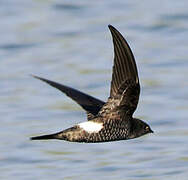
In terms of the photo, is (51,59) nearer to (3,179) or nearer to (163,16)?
(163,16)

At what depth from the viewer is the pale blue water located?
9.97m

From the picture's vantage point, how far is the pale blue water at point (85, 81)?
997 centimetres

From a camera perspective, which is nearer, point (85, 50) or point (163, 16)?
point (85, 50)

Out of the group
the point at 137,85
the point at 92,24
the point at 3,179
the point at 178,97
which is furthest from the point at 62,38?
the point at 137,85

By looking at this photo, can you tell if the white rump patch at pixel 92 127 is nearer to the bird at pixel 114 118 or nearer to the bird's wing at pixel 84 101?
the bird at pixel 114 118

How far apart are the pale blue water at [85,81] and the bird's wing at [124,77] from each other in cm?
269

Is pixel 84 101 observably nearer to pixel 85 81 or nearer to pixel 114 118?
pixel 114 118

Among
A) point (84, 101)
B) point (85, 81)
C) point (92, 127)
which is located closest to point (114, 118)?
point (92, 127)

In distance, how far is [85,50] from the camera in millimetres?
14156

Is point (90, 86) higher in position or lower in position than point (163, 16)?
lower

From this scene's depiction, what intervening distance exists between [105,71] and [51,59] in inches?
46.0

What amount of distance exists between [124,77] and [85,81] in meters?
6.21

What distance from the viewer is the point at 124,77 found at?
6609 millimetres

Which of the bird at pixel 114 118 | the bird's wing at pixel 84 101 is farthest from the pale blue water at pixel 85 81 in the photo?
the bird at pixel 114 118
